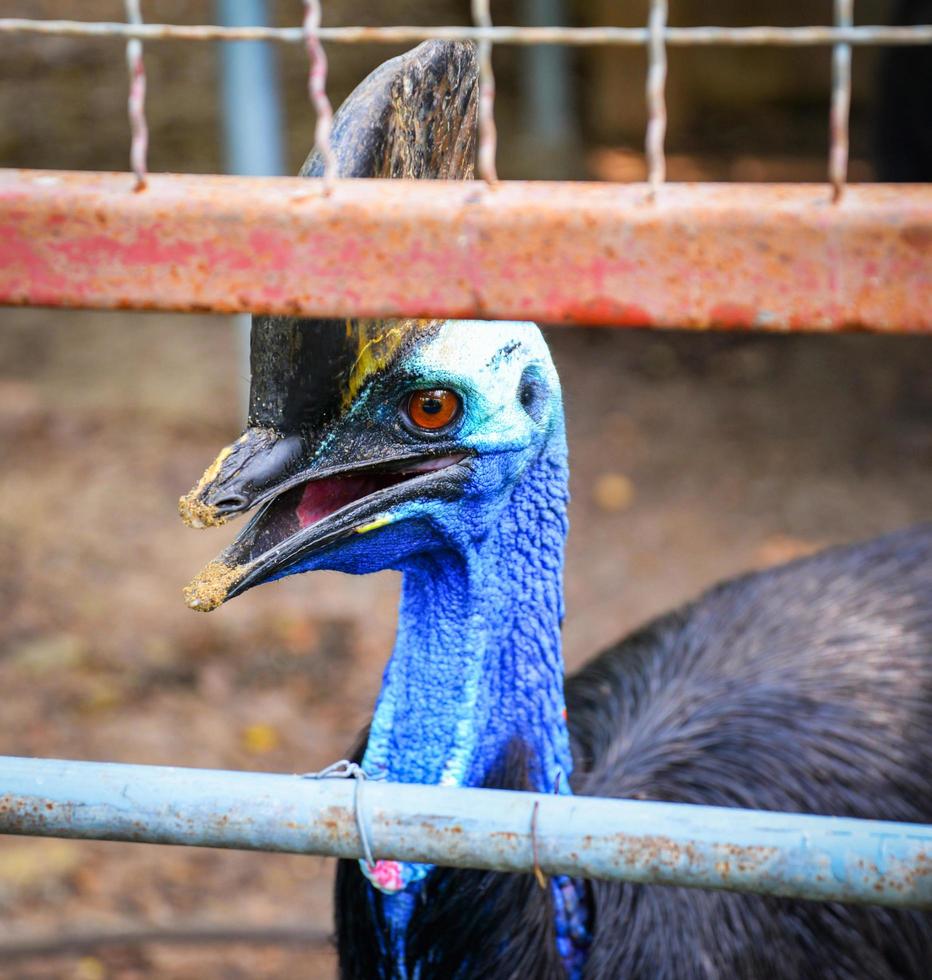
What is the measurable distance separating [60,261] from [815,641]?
1.91 metres

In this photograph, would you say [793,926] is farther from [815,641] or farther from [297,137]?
[297,137]

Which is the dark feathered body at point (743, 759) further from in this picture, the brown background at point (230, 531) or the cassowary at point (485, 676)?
the brown background at point (230, 531)

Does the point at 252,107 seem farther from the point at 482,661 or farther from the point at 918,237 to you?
the point at 918,237

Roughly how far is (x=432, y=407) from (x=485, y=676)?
0.39 m

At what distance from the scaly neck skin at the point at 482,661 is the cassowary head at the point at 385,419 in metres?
0.05

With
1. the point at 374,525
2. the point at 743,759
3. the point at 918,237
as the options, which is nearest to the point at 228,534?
the point at 743,759

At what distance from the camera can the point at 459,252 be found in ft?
3.48

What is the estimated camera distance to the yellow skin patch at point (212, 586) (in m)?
1.48

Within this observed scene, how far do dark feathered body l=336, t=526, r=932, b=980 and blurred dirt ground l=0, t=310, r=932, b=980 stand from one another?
2.67ft

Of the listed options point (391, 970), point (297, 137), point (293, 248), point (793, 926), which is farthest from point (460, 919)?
point (297, 137)

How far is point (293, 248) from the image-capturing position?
3.52 feet

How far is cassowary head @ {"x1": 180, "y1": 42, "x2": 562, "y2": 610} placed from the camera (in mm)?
1486

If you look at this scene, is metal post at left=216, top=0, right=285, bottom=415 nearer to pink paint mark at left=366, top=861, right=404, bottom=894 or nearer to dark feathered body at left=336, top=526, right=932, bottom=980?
dark feathered body at left=336, top=526, right=932, bottom=980

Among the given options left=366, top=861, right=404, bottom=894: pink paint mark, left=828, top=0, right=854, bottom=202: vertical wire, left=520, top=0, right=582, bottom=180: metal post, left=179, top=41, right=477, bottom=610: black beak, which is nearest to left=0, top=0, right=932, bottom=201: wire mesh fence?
left=828, top=0, right=854, bottom=202: vertical wire
